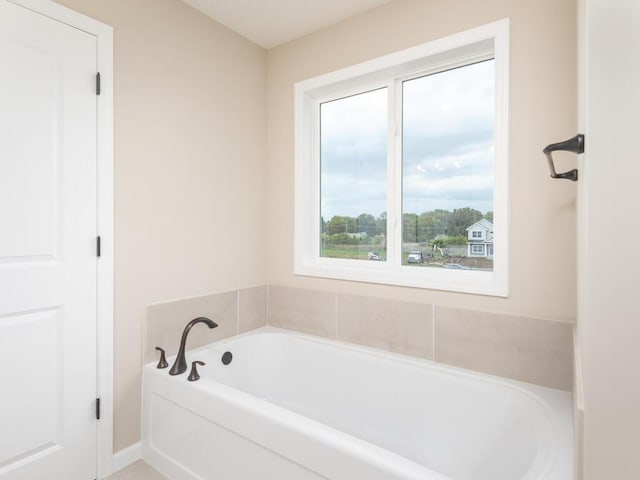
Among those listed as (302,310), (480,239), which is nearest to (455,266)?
(480,239)

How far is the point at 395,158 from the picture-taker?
2295 mm

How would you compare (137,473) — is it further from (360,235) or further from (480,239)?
(480,239)

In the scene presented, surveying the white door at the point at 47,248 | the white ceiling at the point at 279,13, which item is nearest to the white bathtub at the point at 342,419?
the white door at the point at 47,248

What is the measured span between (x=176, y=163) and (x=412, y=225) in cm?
149

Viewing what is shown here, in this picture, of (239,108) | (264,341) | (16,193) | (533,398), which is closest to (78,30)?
(16,193)

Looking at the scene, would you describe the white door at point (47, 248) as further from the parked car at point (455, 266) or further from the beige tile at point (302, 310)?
the parked car at point (455, 266)

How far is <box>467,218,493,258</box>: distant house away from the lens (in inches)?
78.4

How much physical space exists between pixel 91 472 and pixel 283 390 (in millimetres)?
1098

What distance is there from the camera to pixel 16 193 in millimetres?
1526

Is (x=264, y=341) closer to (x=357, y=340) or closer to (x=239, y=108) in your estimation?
(x=357, y=340)

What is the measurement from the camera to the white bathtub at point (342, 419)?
4.12 feet

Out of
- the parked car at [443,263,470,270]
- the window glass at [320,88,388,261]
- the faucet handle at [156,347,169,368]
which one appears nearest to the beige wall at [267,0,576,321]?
the parked car at [443,263,470,270]

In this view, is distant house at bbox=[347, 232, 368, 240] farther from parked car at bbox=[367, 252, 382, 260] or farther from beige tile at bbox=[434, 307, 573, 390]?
beige tile at bbox=[434, 307, 573, 390]

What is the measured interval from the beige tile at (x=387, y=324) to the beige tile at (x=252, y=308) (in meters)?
0.66
